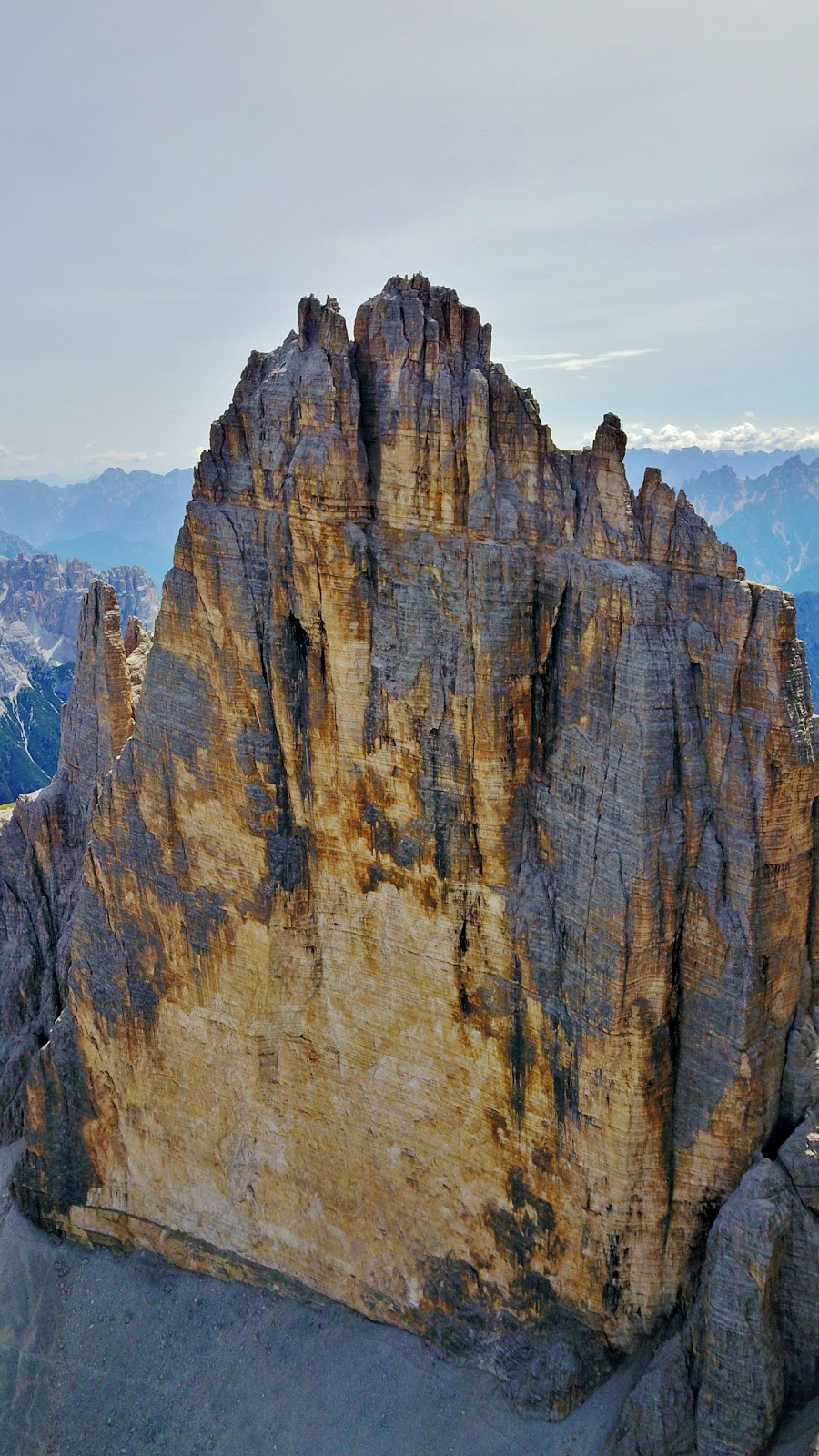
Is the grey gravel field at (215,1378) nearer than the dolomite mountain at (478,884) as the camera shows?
No

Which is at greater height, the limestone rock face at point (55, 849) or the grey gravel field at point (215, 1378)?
the limestone rock face at point (55, 849)

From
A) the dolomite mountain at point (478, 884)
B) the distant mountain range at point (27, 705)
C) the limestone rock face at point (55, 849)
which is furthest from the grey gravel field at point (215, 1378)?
the distant mountain range at point (27, 705)

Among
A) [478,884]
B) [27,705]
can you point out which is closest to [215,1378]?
[478,884]

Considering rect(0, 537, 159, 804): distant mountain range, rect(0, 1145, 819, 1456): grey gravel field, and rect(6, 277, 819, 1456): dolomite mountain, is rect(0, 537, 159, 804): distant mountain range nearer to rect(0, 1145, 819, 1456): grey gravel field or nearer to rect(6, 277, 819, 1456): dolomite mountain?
rect(0, 1145, 819, 1456): grey gravel field

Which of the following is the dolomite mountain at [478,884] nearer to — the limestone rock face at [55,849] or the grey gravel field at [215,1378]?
the grey gravel field at [215,1378]

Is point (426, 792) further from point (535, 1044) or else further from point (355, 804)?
point (535, 1044)

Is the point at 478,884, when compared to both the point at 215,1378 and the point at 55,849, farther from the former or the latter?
the point at 55,849
